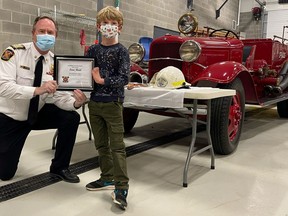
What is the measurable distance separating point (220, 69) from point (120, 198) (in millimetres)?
1709

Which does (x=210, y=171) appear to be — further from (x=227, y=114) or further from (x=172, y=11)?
(x=172, y=11)

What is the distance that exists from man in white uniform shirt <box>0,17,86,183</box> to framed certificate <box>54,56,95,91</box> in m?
0.05

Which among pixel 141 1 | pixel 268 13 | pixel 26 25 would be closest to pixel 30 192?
pixel 26 25

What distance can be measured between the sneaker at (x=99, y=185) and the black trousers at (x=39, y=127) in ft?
1.00

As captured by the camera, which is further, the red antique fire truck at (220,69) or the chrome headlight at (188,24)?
the chrome headlight at (188,24)

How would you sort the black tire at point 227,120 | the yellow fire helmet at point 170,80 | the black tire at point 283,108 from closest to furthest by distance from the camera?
the yellow fire helmet at point 170,80
the black tire at point 227,120
the black tire at point 283,108

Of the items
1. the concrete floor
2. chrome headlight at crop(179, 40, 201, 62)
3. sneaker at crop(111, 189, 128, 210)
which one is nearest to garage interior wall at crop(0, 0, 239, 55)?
the concrete floor

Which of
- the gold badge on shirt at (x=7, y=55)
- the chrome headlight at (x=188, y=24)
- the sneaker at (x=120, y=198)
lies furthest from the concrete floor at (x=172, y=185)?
the chrome headlight at (x=188, y=24)

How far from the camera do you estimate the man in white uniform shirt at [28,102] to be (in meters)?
2.11

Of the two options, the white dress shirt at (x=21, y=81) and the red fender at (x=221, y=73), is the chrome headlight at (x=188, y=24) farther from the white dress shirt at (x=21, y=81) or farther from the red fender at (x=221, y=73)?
the white dress shirt at (x=21, y=81)

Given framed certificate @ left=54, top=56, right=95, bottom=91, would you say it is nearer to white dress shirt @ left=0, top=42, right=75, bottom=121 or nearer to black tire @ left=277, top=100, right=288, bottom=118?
white dress shirt @ left=0, top=42, right=75, bottom=121

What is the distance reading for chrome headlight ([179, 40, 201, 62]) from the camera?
3296 millimetres

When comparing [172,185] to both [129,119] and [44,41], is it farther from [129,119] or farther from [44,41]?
[129,119]

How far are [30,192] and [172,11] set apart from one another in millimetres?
8233
